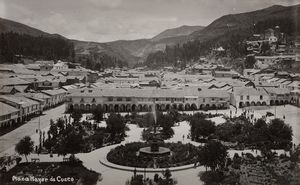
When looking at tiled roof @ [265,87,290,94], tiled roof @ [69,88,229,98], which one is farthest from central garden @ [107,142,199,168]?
tiled roof @ [265,87,290,94]

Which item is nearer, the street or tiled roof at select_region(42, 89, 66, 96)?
the street

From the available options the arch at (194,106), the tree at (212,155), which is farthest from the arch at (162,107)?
the tree at (212,155)

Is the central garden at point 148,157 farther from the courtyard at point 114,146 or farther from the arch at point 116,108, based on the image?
the arch at point 116,108

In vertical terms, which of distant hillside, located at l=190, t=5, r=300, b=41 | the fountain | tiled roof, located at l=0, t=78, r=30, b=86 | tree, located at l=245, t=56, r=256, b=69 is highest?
distant hillside, located at l=190, t=5, r=300, b=41

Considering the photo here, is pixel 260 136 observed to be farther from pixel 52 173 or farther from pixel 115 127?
pixel 52 173

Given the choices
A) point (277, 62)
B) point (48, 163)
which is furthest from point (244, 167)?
point (277, 62)

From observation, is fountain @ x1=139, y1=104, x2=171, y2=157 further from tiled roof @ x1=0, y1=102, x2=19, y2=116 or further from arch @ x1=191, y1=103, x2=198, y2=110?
arch @ x1=191, y1=103, x2=198, y2=110

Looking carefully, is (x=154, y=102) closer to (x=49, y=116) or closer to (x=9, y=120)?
(x=49, y=116)

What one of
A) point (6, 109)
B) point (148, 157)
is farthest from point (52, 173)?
point (6, 109)
